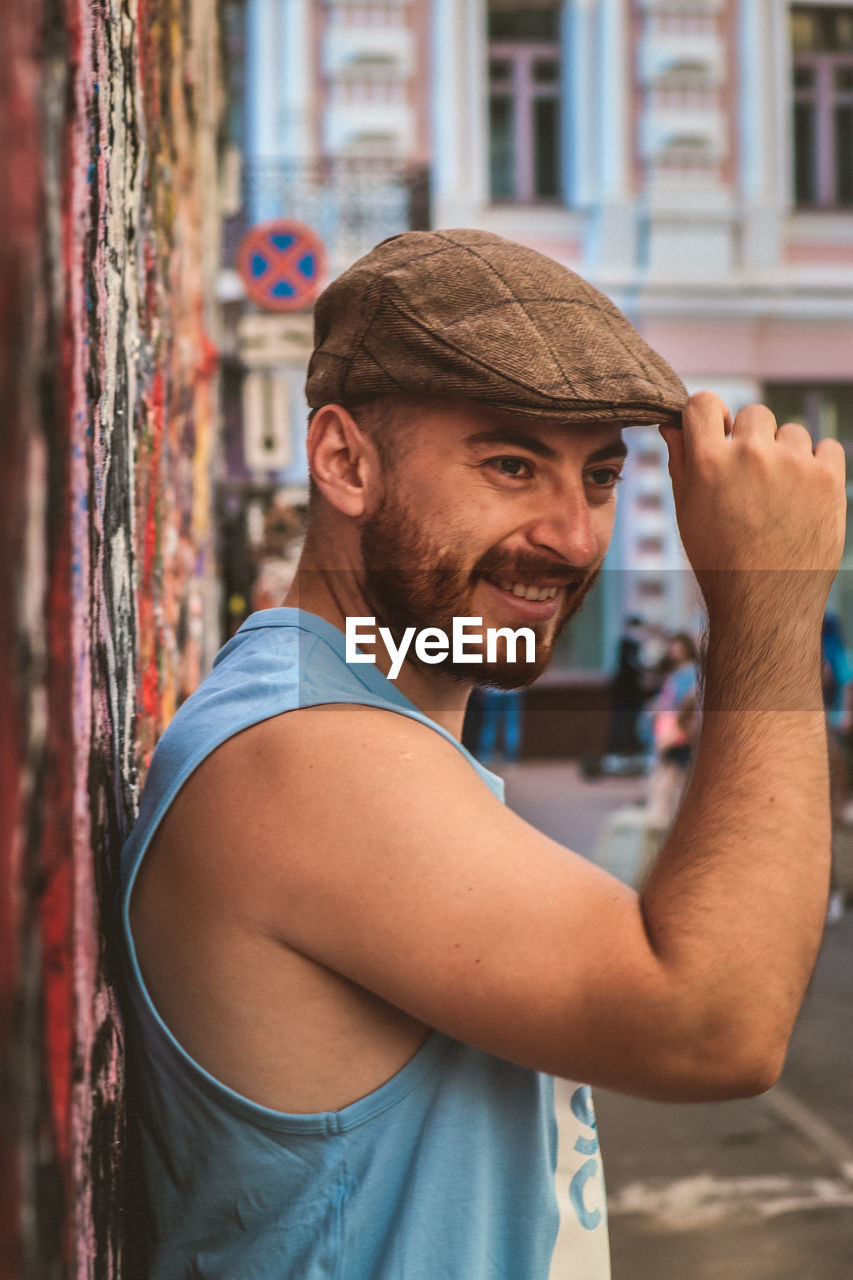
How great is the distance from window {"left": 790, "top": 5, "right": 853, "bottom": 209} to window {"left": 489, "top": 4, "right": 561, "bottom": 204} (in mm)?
2645

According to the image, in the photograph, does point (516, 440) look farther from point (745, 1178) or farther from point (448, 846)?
point (745, 1178)

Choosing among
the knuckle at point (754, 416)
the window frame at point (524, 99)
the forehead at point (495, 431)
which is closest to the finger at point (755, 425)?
the knuckle at point (754, 416)

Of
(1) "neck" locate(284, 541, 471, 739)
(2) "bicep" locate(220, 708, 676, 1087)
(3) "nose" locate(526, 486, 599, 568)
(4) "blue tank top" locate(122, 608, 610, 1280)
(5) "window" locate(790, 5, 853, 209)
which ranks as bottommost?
(4) "blue tank top" locate(122, 608, 610, 1280)

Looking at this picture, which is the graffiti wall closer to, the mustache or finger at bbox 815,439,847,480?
the mustache

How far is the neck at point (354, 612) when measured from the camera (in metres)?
1.30

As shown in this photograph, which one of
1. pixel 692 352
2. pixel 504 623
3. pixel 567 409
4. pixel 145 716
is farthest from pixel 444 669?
pixel 692 352

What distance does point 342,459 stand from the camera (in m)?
1.33

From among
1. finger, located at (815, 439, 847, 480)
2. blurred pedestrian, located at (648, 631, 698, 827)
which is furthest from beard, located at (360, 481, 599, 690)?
blurred pedestrian, located at (648, 631, 698, 827)

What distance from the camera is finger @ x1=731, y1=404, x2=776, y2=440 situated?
3.74 feet

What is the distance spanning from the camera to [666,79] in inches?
565

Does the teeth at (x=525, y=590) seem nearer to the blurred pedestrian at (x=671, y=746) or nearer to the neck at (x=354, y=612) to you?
the neck at (x=354, y=612)

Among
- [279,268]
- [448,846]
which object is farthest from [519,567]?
[279,268]

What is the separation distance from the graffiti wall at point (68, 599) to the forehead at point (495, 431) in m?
0.30

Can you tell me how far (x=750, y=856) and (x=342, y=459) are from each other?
56 centimetres
